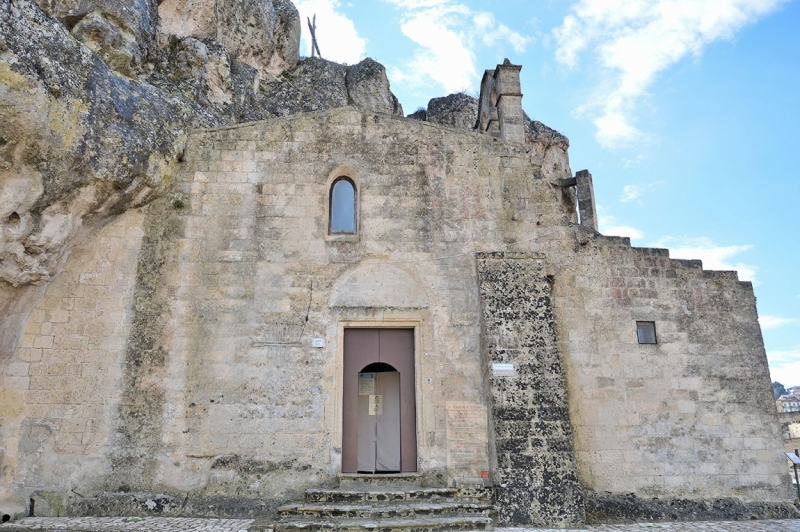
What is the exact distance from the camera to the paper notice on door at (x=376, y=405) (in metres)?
8.74

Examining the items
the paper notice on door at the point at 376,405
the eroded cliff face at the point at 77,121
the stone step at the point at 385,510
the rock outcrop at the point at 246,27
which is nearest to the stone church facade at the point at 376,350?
the paper notice on door at the point at 376,405

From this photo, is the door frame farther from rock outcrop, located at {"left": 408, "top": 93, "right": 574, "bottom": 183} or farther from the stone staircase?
rock outcrop, located at {"left": 408, "top": 93, "right": 574, "bottom": 183}

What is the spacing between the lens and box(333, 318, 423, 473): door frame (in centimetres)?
797

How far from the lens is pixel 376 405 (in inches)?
346

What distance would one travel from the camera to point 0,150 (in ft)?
20.8

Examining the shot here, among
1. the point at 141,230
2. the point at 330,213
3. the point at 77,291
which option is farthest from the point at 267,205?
the point at 77,291

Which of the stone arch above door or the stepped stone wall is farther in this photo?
the stone arch above door

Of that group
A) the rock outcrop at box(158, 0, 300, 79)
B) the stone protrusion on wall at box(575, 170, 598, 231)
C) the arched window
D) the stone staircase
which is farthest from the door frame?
the rock outcrop at box(158, 0, 300, 79)

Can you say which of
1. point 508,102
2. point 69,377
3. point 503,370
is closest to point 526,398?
point 503,370

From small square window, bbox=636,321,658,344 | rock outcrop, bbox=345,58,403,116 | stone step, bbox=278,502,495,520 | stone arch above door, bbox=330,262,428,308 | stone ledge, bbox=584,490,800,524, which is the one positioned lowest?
stone ledge, bbox=584,490,800,524

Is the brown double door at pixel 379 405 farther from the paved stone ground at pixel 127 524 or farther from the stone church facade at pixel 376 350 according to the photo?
the paved stone ground at pixel 127 524

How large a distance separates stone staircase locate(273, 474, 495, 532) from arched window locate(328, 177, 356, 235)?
158 inches

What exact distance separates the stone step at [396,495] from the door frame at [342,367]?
517 mm

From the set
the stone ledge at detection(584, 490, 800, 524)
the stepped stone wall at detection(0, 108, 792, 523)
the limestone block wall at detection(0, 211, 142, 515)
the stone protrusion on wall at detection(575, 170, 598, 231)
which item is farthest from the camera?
the stone protrusion on wall at detection(575, 170, 598, 231)
